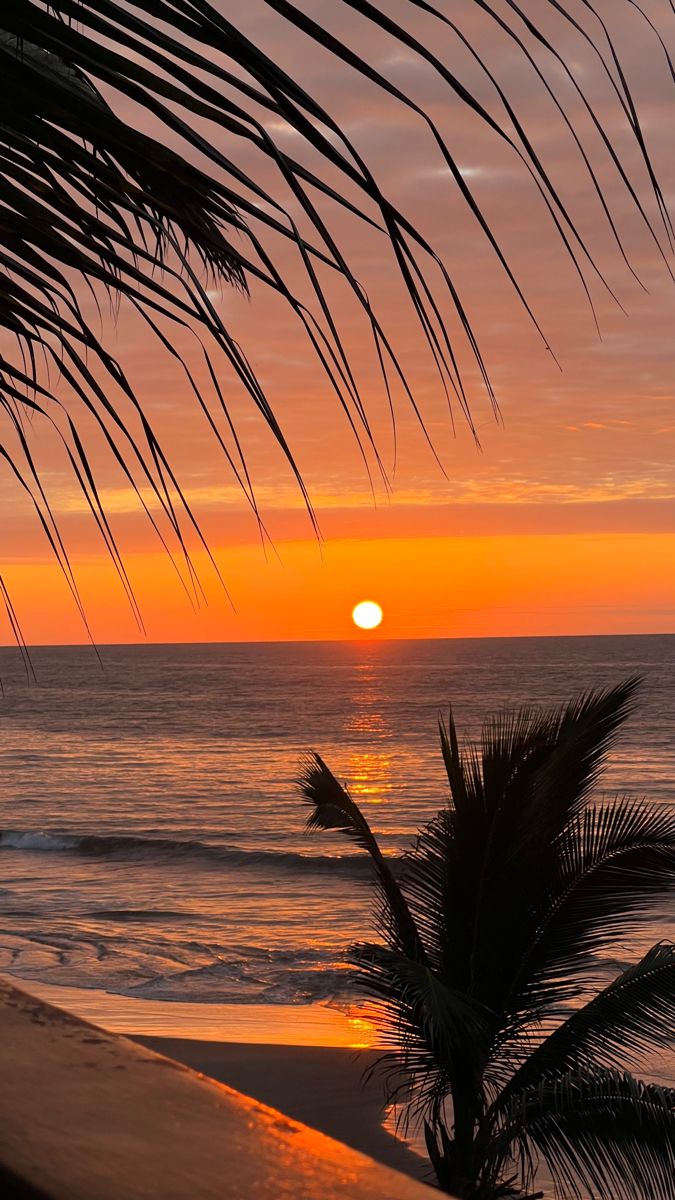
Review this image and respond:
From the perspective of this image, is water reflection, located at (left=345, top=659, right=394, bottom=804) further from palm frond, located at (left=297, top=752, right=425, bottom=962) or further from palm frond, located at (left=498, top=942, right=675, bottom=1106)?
palm frond, located at (left=498, top=942, right=675, bottom=1106)

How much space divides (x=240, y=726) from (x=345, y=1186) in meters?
66.5

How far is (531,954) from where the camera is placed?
7555 millimetres

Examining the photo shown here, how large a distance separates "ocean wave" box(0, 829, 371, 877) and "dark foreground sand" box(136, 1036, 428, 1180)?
12.6 m

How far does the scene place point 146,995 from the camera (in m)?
16.4

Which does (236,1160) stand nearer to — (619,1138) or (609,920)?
(619,1138)

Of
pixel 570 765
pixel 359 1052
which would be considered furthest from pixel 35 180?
pixel 359 1052

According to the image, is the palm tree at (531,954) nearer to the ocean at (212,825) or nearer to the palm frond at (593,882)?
the palm frond at (593,882)

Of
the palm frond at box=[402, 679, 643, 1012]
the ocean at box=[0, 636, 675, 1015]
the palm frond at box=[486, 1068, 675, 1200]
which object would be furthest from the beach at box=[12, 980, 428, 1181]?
the palm frond at box=[486, 1068, 675, 1200]

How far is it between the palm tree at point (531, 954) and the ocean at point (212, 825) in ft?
30.6

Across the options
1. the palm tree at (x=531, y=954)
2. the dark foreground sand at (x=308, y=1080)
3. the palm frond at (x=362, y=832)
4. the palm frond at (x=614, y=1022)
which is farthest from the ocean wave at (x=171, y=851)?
the palm frond at (x=614, y=1022)

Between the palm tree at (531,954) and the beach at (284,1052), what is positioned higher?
the palm tree at (531,954)

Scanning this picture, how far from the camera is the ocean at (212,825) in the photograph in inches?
722

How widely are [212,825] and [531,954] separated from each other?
27.0m

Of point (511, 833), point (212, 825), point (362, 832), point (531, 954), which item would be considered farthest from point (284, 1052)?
point (212, 825)
